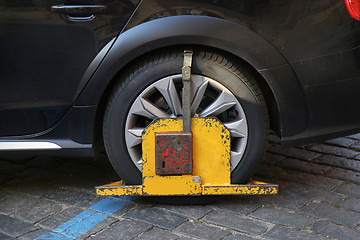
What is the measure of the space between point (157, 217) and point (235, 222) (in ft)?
1.39

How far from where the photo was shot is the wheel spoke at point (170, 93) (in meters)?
3.31

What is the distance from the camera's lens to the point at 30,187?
3.83 meters

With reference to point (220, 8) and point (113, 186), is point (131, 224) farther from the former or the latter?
point (220, 8)

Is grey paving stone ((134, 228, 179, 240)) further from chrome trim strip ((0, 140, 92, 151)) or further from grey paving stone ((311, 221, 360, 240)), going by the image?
grey paving stone ((311, 221, 360, 240))

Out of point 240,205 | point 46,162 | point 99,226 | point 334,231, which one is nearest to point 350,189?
point 334,231

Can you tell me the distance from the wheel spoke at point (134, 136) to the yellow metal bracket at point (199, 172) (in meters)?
0.03

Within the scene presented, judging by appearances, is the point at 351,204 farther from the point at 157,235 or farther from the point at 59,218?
the point at 59,218

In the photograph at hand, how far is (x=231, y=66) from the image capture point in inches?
131

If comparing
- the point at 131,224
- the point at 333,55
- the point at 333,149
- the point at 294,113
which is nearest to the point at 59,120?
the point at 131,224

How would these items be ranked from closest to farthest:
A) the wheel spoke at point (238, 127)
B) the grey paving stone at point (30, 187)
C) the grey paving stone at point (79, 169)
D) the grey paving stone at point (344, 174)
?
the wheel spoke at point (238, 127)
the grey paving stone at point (30, 187)
the grey paving stone at point (344, 174)
the grey paving stone at point (79, 169)

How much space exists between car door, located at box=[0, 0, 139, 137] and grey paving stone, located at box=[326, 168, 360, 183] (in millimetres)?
1669

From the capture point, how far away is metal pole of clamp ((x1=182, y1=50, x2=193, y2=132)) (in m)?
3.26

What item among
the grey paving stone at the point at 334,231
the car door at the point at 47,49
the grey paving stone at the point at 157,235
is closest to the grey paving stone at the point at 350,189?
the grey paving stone at the point at 334,231

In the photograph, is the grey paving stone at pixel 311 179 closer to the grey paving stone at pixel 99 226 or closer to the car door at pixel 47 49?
the grey paving stone at pixel 99 226
